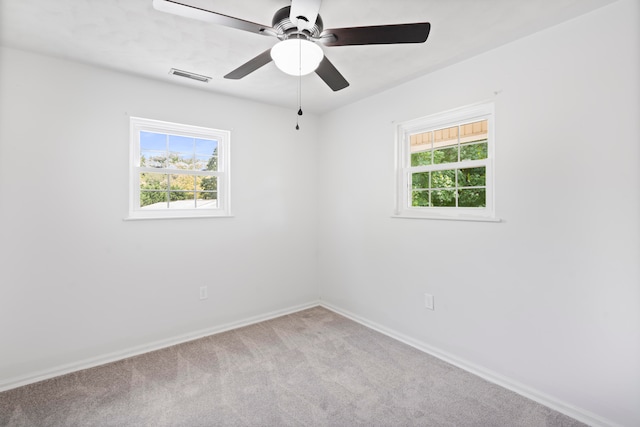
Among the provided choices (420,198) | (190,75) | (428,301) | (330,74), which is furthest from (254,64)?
(428,301)

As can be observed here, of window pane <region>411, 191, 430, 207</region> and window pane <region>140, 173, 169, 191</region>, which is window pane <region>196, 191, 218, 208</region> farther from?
window pane <region>411, 191, 430, 207</region>

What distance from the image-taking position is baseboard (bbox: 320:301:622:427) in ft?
6.16

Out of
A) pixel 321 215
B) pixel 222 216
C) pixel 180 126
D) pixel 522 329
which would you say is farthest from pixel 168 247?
pixel 522 329

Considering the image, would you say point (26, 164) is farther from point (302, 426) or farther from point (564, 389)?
point (564, 389)

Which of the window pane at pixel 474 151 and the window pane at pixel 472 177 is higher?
the window pane at pixel 474 151

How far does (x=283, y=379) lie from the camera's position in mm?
2342

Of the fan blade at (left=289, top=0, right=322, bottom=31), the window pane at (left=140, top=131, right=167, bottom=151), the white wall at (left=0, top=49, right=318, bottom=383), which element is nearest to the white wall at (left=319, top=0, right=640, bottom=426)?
the fan blade at (left=289, top=0, right=322, bottom=31)

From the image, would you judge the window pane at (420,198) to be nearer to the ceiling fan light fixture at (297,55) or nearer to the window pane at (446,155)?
the window pane at (446,155)

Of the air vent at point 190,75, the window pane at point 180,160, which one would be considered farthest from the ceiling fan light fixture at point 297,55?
the window pane at point 180,160

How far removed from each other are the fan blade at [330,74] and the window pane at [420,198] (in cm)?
137

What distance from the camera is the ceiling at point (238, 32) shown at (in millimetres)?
1794

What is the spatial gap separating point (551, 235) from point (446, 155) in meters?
1.06

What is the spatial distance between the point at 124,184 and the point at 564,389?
3.72 meters

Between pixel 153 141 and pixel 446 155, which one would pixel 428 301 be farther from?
pixel 153 141
